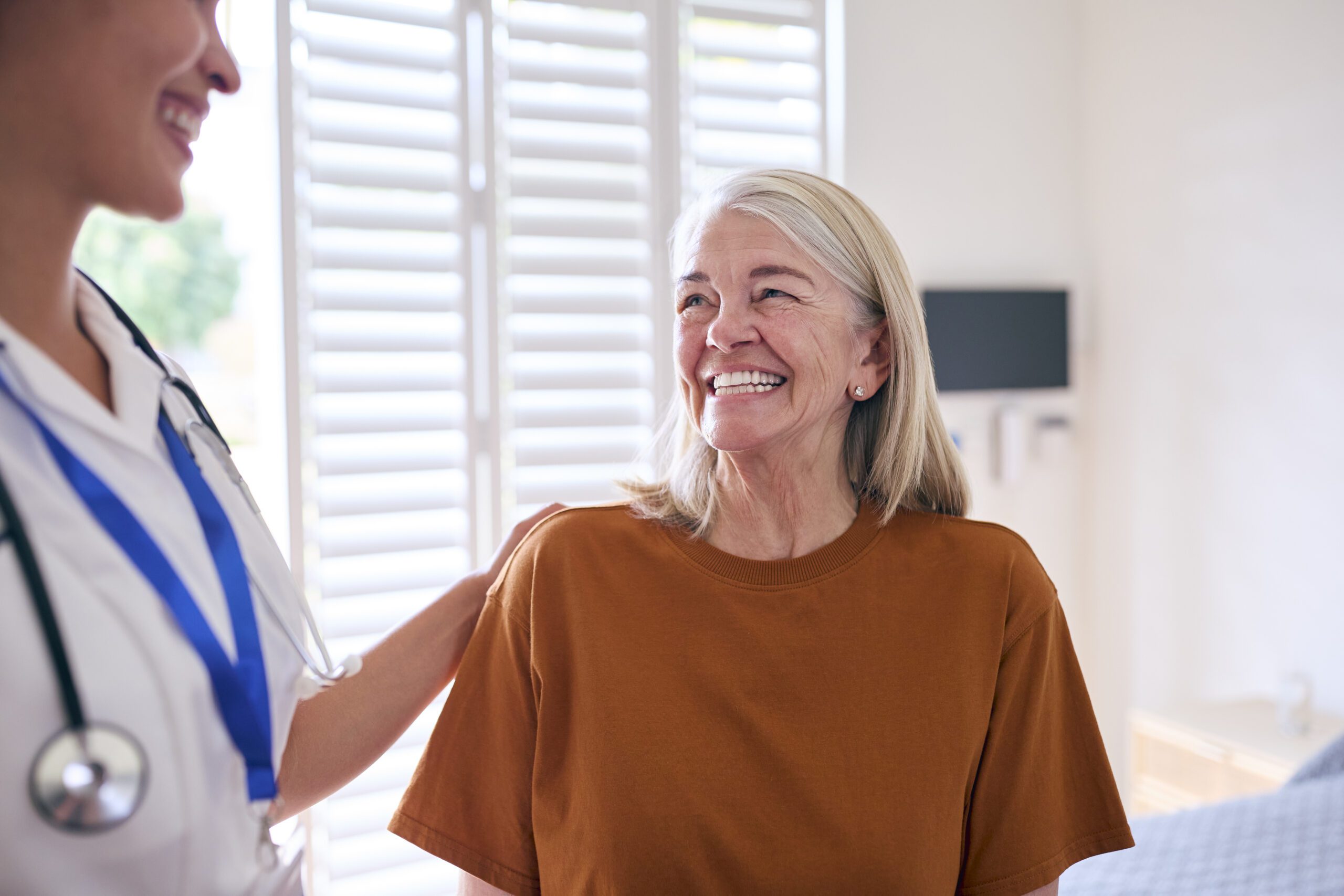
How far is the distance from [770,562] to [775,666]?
138mm

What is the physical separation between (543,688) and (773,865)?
34cm

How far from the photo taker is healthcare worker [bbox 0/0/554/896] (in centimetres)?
57

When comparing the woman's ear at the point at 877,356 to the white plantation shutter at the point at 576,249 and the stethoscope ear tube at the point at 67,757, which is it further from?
the white plantation shutter at the point at 576,249

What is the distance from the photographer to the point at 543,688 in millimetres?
1199

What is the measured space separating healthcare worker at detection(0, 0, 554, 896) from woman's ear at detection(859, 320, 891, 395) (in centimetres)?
90

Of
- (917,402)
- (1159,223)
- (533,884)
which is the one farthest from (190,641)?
(1159,223)

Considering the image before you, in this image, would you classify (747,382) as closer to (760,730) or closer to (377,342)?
(760,730)

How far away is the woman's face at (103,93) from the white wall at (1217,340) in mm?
2856

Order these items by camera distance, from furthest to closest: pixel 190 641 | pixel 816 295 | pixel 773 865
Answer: pixel 816 295 → pixel 773 865 → pixel 190 641

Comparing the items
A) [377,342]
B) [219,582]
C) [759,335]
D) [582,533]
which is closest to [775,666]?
[582,533]

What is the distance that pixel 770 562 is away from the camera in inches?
51.1

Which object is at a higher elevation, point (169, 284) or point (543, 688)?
point (169, 284)

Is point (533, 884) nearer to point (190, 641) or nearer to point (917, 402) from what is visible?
point (190, 641)

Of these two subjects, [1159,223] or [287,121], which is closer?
[287,121]
